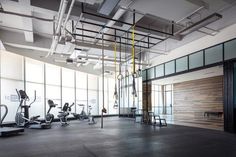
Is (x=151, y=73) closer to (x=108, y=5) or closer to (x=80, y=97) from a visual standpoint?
(x=80, y=97)

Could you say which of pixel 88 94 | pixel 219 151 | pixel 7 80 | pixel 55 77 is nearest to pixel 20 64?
pixel 7 80

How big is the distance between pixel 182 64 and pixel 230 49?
2.50 metres

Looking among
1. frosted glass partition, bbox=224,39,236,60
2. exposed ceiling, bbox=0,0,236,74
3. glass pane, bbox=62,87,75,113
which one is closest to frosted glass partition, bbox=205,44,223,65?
frosted glass partition, bbox=224,39,236,60

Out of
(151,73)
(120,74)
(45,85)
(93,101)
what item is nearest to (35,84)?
(45,85)


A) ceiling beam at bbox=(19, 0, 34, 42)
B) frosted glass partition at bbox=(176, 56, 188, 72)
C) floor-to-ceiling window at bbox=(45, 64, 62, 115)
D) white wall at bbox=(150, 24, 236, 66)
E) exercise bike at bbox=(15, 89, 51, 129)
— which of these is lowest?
exercise bike at bbox=(15, 89, 51, 129)

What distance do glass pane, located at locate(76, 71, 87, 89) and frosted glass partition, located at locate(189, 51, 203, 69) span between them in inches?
356

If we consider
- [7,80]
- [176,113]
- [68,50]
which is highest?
[68,50]

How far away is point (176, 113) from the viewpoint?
46.0 feet

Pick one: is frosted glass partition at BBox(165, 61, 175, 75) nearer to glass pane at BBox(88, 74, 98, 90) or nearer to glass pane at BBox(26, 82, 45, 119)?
glass pane at BBox(88, 74, 98, 90)

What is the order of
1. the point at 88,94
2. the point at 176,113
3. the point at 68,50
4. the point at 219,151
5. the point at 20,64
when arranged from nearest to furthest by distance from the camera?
the point at 219,151, the point at 68,50, the point at 20,64, the point at 176,113, the point at 88,94

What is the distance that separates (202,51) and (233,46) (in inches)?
57.7

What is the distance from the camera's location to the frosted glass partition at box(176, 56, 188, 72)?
9341 millimetres

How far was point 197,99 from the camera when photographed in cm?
1214

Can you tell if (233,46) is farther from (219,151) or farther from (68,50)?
(68,50)
